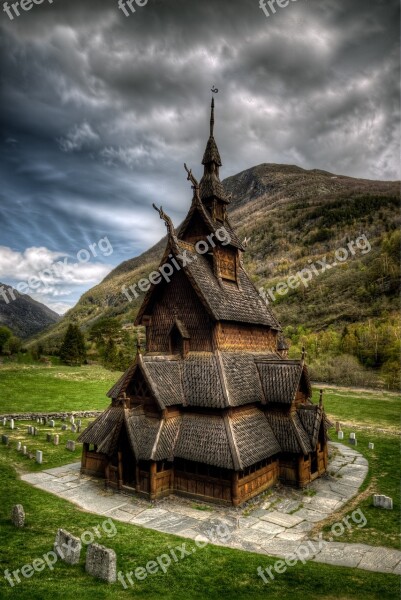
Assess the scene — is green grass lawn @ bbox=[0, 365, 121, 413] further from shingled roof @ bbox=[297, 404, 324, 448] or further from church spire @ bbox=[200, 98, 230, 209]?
church spire @ bbox=[200, 98, 230, 209]

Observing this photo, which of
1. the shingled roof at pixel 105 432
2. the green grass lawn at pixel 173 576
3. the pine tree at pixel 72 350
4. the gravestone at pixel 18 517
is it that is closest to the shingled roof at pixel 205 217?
the shingled roof at pixel 105 432

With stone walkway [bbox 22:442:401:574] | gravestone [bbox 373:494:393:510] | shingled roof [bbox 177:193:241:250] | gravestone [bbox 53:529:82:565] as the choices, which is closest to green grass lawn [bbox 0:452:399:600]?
gravestone [bbox 53:529:82:565]

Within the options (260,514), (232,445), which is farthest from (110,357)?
(260,514)

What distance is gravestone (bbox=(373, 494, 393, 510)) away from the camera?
15.0 m

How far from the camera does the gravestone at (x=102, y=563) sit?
8984 mm

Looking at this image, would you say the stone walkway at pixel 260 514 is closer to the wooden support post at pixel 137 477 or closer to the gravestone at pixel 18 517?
the wooden support post at pixel 137 477

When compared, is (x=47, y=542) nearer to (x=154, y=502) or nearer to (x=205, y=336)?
(x=154, y=502)

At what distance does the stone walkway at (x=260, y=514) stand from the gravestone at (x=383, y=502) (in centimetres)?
128

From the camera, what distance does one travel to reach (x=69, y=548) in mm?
9820

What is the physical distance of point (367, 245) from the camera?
13138 cm

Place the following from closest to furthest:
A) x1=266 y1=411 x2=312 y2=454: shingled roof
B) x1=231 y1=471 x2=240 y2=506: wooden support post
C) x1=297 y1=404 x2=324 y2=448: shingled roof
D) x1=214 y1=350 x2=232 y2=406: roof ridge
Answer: x1=231 y1=471 x2=240 y2=506: wooden support post < x1=214 y1=350 x2=232 y2=406: roof ridge < x1=266 y1=411 x2=312 y2=454: shingled roof < x1=297 y1=404 x2=324 y2=448: shingled roof

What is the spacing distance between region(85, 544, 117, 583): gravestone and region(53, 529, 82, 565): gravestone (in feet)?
1.72

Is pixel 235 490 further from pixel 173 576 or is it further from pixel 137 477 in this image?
pixel 173 576

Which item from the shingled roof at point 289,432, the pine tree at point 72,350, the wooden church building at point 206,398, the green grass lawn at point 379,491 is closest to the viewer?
the green grass lawn at point 379,491
